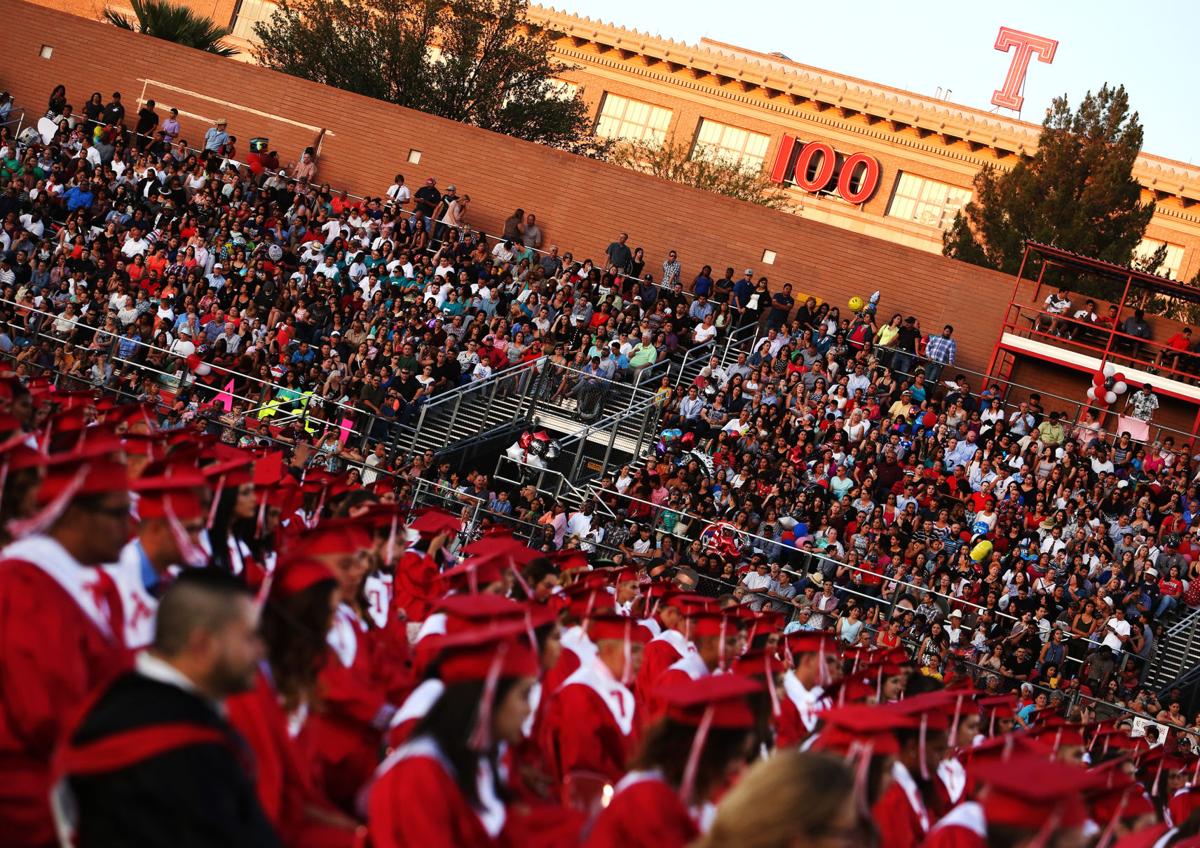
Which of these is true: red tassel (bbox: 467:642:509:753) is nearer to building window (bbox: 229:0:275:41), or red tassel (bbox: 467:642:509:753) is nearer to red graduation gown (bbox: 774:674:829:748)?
red graduation gown (bbox: 774:674:829:748)

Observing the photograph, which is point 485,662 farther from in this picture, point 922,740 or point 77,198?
point 77,198

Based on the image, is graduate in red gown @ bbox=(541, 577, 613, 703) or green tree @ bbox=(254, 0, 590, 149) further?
green tree @ bbox=(254, 0, 590, 149)

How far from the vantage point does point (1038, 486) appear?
23891 millimetres

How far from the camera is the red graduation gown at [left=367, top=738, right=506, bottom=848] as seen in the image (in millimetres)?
4398

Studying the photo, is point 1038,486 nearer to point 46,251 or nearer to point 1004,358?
point 1004,358

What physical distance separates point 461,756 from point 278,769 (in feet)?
2.25

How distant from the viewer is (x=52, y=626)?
4691 millimetres

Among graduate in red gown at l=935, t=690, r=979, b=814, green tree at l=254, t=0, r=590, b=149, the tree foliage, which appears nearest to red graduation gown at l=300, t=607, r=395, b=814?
graduate in red gown at l=935, t=690, r=979, b=814

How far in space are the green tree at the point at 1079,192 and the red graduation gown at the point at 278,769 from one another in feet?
119

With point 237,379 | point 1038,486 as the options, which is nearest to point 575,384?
point 237,379

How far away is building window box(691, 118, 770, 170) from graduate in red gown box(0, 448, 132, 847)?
55604 millimetres

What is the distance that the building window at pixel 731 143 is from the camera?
59.9 meters

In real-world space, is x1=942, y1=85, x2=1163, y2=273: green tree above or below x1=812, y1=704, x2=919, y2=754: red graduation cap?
above

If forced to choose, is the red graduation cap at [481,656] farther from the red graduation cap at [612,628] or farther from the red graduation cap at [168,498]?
the red graduation cap at [612,628]
